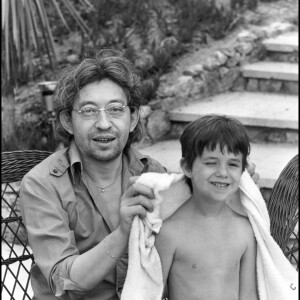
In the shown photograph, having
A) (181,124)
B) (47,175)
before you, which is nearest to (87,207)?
(47,175)

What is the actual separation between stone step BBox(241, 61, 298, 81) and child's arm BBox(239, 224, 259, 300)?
3.40m

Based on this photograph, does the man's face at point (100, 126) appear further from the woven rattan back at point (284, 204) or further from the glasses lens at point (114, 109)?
the woven rattan back at point (284, 204)

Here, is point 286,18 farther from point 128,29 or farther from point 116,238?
point 116,238

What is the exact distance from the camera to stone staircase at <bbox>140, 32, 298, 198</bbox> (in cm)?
455

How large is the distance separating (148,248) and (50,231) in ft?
0.95

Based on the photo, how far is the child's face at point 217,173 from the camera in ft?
6.24

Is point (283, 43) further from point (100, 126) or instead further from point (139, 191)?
point (139, 191)

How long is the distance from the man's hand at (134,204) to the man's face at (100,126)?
26 cm

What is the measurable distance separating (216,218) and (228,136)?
0.29 metres

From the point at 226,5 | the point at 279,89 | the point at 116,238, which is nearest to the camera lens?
the point at 116,238

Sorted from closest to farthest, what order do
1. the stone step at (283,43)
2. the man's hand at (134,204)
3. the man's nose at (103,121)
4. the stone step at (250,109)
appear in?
the man's hand at (134,204), the man's nose at (103,121), the stone step at (250,109), the stone step at (283,43)

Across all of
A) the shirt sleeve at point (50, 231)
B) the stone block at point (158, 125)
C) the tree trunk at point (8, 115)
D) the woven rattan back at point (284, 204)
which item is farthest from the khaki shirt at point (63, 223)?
the stone block at point (158, 125)

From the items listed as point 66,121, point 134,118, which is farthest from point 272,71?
point 66,121

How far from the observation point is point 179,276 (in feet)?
6.68
